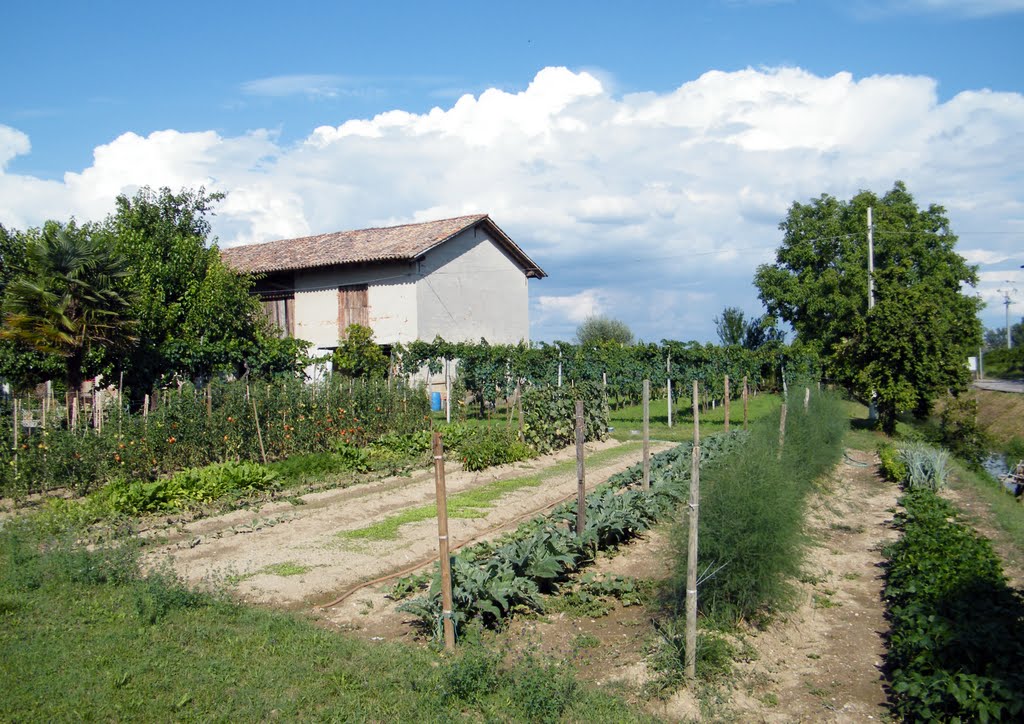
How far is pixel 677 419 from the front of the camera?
86.5 ft

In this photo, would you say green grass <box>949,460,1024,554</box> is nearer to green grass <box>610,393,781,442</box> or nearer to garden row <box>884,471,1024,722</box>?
garden row <box>884,471,1024,722</box>

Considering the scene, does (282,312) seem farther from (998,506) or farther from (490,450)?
(998,506)

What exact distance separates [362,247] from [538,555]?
77.0 ft

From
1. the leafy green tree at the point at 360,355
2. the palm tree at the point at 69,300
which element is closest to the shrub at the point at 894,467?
the palm tree at the point at 69,300

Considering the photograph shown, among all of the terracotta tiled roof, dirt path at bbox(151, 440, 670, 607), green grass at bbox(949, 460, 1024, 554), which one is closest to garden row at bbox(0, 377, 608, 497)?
dirt path at bbox(151, 440, 670, 607)

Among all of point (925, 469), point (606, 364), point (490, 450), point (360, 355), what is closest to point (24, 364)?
point (490, 450)

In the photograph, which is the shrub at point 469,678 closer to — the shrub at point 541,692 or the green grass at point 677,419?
the shrub at point 541,692

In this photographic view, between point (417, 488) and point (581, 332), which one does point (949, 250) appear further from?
point (417, 488)

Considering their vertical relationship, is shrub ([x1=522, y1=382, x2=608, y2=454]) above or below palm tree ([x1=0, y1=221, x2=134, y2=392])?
below

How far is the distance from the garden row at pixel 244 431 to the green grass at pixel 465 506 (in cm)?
115

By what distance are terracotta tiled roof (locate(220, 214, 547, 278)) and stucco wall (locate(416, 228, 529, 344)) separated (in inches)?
21.1

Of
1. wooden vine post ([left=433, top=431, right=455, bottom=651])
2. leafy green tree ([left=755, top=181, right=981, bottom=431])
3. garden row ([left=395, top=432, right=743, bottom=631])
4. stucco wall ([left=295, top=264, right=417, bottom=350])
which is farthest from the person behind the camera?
leafy green tree ([left=755, top=181, right=981, bottom=431])

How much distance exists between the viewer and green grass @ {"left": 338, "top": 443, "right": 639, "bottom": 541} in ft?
32.1

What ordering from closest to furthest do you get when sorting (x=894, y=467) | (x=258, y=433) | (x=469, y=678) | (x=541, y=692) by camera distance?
(x=541, y=692) < (x=469, y=678) < (x=258, y=433) < (x=894, y=467)
